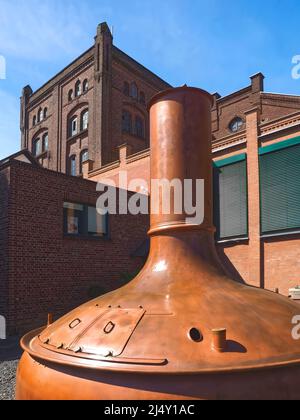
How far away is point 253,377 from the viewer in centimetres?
217

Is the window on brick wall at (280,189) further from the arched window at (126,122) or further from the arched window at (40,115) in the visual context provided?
the arched window at (40,115)

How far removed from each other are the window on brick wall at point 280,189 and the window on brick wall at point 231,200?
2.87 ft

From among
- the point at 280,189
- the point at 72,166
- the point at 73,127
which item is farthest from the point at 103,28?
the point at 280,189

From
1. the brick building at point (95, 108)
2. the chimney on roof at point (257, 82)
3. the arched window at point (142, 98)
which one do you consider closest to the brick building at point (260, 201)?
the brick building at point (95, 108)

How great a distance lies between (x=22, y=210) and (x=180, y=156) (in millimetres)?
9099

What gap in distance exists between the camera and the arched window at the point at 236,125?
29000mm

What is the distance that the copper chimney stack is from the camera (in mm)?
2160

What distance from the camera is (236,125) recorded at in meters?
29.3

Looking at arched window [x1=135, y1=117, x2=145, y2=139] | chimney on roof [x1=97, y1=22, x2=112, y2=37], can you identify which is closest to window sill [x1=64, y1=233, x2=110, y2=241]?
arched window [x1=135, y1=117, x2=145, y2=139]

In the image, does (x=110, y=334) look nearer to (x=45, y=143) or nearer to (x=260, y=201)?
(x=260, y=201)

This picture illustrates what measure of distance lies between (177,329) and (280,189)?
13311 mm

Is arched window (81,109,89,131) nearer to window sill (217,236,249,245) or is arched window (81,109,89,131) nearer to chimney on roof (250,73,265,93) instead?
chimney on roof (250,73,265,93)

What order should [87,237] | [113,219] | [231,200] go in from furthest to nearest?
[231,200]
[113,219]
[87,237]
